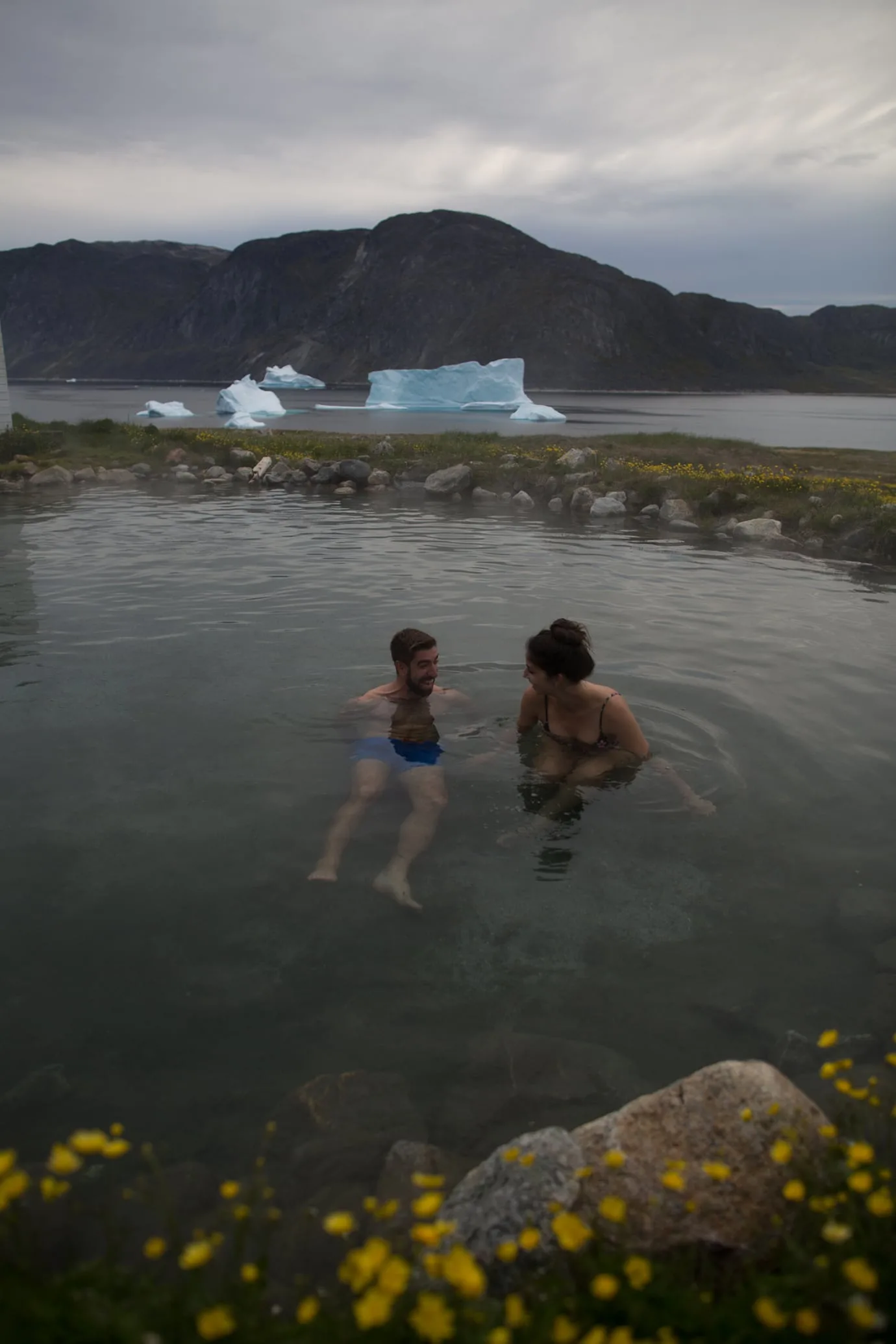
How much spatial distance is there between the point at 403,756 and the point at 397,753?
77 millimetres

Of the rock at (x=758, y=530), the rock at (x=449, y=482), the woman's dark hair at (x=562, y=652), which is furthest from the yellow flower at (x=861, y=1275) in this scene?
the rock at (x=449, y=482)

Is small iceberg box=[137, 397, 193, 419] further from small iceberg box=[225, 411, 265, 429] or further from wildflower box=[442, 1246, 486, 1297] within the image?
wildflower box=[442, 1246, 486, 1297]

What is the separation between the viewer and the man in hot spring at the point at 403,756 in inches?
221

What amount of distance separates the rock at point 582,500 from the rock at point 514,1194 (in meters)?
19.2

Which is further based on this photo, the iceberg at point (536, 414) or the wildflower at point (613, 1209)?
the iceberg at point (536, 414)

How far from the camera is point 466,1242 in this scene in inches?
108

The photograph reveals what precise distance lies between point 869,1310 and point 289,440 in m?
30.3

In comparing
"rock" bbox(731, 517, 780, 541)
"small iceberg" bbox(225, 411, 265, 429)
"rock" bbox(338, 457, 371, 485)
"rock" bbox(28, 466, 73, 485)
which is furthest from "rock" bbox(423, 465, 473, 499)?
"small iceberg" bbox(225, 411, 265, 429)

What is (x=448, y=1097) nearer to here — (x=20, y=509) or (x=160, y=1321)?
(x=160, y=1321)

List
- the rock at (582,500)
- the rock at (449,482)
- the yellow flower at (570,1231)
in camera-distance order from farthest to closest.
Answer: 1. the rock at (449,482)
2. the rock at (582,500)
3. the yellow flower at (570,1231)

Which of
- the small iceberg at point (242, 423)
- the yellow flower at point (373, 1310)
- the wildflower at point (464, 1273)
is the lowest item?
the yellow flower at point (373, 1310)

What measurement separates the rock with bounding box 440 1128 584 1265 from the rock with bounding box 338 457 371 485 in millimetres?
23176

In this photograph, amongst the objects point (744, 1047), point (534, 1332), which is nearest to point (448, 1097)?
point (744, 1047)

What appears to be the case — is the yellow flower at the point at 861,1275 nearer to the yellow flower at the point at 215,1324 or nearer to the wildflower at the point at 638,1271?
the wildflower at the point at 638,1271
